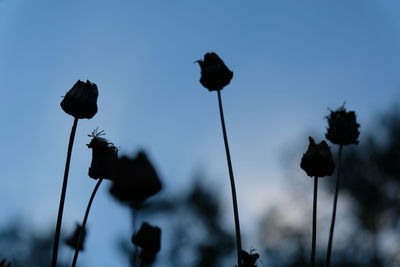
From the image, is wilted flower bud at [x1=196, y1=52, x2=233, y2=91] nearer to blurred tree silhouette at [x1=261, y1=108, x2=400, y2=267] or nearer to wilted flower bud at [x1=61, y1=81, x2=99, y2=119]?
wilted flower bud at [x1=61, y1=81, x2=99, y2=119]

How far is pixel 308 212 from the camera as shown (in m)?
15.2

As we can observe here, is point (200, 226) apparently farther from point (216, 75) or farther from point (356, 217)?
point (216, 75)

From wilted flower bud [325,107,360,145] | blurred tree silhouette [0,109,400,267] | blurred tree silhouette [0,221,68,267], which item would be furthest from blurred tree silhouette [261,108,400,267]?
wilted flower bud [325,107,360,145]

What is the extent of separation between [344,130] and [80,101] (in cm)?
88

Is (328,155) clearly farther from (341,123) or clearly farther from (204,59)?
(204,59)

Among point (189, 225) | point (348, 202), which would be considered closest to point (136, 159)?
point (348, 202)

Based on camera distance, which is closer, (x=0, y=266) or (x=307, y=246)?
(x=0, y=266)

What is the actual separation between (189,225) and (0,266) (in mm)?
17024

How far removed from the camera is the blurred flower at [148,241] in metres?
1.61

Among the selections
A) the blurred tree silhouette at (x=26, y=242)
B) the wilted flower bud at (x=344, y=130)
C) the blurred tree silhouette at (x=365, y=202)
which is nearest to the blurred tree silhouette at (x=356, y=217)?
the blurred tree silhouette at (x=365, y=202)

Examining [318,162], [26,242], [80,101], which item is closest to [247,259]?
[318,162]

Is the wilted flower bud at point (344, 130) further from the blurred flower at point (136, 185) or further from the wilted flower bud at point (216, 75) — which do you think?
the blurred flower at point (136, 185)

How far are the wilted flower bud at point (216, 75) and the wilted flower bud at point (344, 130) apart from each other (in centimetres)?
39

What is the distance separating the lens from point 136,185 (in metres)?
1.60
